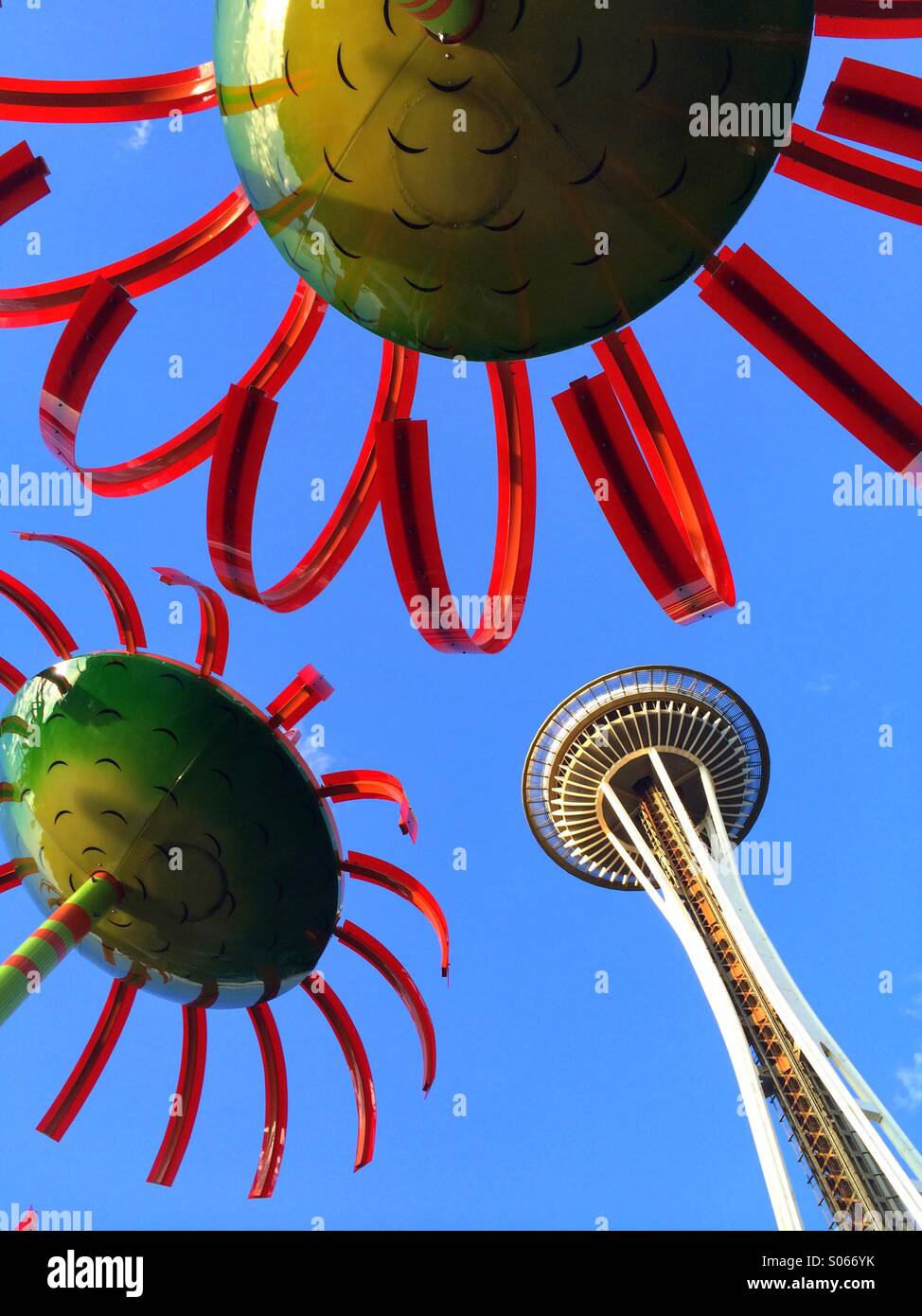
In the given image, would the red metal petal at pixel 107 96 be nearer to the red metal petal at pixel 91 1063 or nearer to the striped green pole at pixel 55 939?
the striped green pole at pixel 55 939

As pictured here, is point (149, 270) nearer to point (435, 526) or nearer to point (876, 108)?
point (435, 526)

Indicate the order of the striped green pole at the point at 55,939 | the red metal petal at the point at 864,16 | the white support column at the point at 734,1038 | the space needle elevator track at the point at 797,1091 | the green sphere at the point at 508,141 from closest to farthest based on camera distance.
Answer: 1. the green sphere at the point at 508,141
2. the red metal petal at the point at 864,16
3. the striped green pole at the point at 55,939
4. the white support column at the point at 734,1038
5. the space needle elevator track at the point at 797,1091

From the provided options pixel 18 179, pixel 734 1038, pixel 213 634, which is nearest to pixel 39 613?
pixel 213 634

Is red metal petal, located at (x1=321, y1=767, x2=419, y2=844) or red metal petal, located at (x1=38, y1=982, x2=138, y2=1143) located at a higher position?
red metal petal, located at (x1=321, y1=767, x2=419, y2=844)

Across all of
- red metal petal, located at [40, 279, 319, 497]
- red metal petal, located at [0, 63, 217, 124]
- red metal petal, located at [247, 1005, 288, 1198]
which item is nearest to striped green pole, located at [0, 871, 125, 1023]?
red metal petal, located at [247, 1005, 288, 1198]

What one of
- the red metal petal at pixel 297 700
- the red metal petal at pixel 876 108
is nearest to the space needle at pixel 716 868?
the red metal petal at pixel 297 700

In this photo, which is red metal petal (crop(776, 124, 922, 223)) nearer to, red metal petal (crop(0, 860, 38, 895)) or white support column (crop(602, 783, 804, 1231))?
Answer: red metal petal (crop(0, 860, 38, 895))
